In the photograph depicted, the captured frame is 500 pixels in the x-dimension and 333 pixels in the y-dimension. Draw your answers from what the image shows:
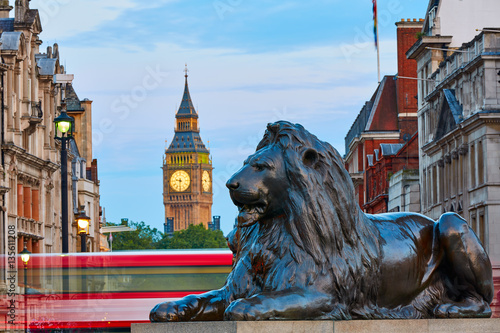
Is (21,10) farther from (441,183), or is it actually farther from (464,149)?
(441,183)

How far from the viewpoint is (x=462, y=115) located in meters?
59.0

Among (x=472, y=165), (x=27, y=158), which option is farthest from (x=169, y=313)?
(x=27, y=158)

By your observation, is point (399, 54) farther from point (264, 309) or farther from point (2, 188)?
point (264, 309)

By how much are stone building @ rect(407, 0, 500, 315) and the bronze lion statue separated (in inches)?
1332

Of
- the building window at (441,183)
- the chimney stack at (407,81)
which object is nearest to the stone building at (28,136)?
the building window at (441,183)

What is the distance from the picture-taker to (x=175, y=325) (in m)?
6.93

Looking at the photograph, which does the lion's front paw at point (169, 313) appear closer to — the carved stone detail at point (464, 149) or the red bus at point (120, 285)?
the red bus at point (120, 285)

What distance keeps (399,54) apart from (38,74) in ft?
108

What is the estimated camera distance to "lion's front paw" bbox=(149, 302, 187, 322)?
→ 731 cm

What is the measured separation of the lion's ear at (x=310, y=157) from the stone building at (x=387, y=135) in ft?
233

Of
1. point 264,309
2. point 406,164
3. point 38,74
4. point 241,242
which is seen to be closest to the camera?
point 264,309

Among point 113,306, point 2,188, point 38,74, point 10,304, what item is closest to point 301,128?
point 113,306

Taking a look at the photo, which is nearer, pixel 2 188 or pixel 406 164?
pixel 2 188

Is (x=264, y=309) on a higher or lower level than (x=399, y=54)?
lower
